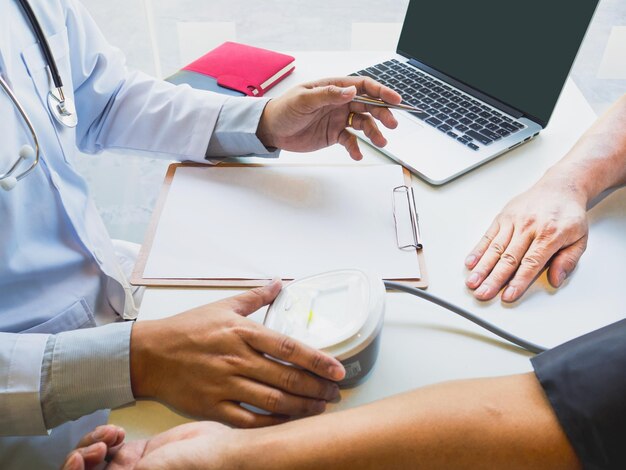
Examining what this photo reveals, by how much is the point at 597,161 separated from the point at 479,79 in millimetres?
274

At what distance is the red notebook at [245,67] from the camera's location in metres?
1.07

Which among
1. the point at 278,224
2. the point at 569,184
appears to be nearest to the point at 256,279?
the point at 278,224

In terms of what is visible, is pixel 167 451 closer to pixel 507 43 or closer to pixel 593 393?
pixel 593 393

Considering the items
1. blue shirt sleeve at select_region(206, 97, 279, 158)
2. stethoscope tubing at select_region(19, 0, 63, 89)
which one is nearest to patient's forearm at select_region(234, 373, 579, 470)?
blue shirt sleeve at select_region(206, 97, 279, 158)

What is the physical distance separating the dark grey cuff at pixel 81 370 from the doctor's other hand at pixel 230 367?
2cm

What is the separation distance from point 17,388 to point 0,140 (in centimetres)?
33

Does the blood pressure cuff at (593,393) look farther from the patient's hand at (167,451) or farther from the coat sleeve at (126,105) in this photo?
the coat sleeve at (126,105)

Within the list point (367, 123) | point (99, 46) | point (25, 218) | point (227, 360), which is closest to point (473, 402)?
point (227, 360)

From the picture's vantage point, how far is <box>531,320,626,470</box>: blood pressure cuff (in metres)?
0.44

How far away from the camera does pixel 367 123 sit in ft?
2.94

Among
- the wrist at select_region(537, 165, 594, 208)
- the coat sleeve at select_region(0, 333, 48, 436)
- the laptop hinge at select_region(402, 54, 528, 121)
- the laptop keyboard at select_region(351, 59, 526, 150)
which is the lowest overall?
the coat sleeve at select_region(0, 333, 48, 436)

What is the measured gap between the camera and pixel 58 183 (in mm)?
786

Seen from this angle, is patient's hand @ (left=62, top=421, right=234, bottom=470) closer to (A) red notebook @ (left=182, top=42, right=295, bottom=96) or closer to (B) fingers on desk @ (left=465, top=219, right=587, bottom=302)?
(B) fingers on desk @ (left=465, top=219, right=587, bottom=302)

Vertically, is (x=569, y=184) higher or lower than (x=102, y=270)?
higher
